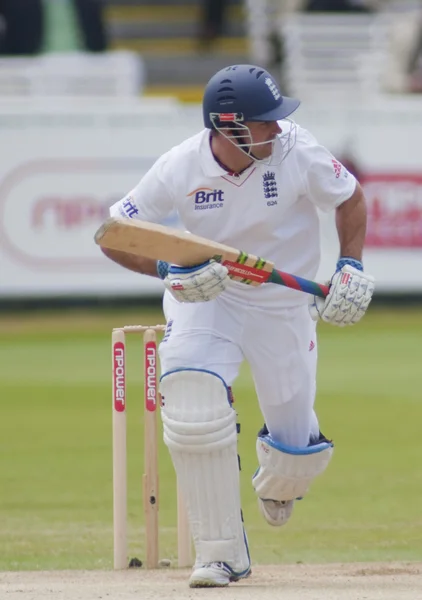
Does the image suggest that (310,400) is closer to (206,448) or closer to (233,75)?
(206,448)

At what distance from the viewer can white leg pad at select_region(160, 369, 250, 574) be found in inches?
188

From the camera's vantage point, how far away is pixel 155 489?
534cm

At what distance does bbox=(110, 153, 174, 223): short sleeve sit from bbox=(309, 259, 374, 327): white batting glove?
0.63 metres

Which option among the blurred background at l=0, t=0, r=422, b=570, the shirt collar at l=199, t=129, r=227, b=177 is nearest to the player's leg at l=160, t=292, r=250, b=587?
the shirt collar at l=199, t=129, r=227, b=177

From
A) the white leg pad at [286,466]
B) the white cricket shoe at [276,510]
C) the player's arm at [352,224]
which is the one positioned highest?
the player's arm at [352,224]

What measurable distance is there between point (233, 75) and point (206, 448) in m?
1.27

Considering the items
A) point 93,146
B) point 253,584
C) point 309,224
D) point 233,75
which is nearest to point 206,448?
point 253,584

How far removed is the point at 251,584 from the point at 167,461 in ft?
10.5

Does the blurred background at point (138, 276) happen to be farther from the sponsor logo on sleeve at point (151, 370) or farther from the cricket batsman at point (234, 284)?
the cricket batsman at point (234, 284)

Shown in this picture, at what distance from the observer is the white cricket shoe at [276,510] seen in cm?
561

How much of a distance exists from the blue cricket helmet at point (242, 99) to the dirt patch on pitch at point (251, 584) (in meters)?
1.55

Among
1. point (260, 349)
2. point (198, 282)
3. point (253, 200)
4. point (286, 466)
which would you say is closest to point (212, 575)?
point (286, 466)

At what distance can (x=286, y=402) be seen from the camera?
17.1 ft

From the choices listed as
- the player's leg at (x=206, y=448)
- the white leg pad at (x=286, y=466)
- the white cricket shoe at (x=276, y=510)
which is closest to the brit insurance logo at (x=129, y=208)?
the player's leg at (x=206, y=448)
